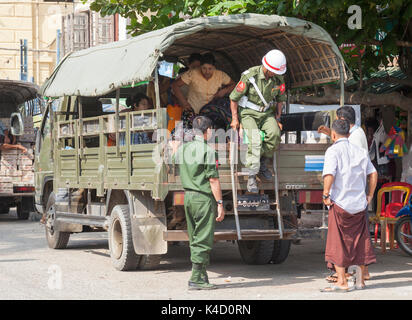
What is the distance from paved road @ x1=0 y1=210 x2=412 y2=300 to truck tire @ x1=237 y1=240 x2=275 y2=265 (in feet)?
0.42

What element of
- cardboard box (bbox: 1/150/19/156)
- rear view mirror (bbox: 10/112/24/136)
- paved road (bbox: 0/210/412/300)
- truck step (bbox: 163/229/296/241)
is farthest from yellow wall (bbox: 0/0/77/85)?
truck step (bbox: 163/229/296/241)

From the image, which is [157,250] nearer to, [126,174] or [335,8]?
[126,174]

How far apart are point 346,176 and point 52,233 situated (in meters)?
5.75

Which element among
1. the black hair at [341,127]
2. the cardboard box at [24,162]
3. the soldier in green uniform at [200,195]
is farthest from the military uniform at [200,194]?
the cardboard box at [24,162]

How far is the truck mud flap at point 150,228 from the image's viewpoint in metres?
8.67

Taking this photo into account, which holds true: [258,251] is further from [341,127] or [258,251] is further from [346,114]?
[341,127]

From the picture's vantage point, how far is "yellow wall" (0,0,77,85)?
3388cm

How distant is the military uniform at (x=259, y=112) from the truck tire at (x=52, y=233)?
13.5 ft

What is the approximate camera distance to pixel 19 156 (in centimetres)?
1747

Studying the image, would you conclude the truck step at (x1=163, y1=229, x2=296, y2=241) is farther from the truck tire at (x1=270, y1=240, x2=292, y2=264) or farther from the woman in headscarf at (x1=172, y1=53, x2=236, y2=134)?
the woman in headscarf at (x1=172, y1=53, x2=236, y2=134)

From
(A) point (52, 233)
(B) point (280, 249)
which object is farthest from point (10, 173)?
(B) point (280, 249)
